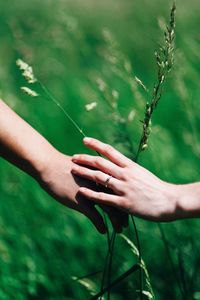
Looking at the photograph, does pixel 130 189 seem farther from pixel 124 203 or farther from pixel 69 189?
pixel 69 189

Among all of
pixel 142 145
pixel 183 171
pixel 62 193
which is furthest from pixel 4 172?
pixel 142 145

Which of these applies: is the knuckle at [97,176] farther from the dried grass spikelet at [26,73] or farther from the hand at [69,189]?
the dried grass spikelet at [26,73]

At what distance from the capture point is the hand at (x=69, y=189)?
2012 mm

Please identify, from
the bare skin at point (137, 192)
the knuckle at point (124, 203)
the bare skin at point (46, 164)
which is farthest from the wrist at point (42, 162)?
the knuckle at point (124, 203)

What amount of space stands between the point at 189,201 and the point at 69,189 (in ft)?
1.18

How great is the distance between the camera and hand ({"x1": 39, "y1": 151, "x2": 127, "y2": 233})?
6.60 ft

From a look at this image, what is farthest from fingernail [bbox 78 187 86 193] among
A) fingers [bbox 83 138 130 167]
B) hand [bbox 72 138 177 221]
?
fingers [bbox 83 138 130 167]

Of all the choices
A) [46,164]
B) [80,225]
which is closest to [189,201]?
[46,164]

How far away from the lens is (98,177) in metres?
1.99

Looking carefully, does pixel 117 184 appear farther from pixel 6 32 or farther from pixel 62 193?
pixel 6 32

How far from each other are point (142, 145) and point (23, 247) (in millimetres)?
989

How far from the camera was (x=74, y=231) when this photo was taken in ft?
9.29

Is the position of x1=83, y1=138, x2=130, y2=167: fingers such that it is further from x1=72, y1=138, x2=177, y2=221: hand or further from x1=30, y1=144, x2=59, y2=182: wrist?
x1=30, y1=144, x2=59, y2=182: wrist

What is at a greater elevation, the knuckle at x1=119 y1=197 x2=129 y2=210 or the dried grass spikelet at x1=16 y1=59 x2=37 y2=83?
the dried grass spikelet at x1=16 y1=59 x2=37 y2=83
